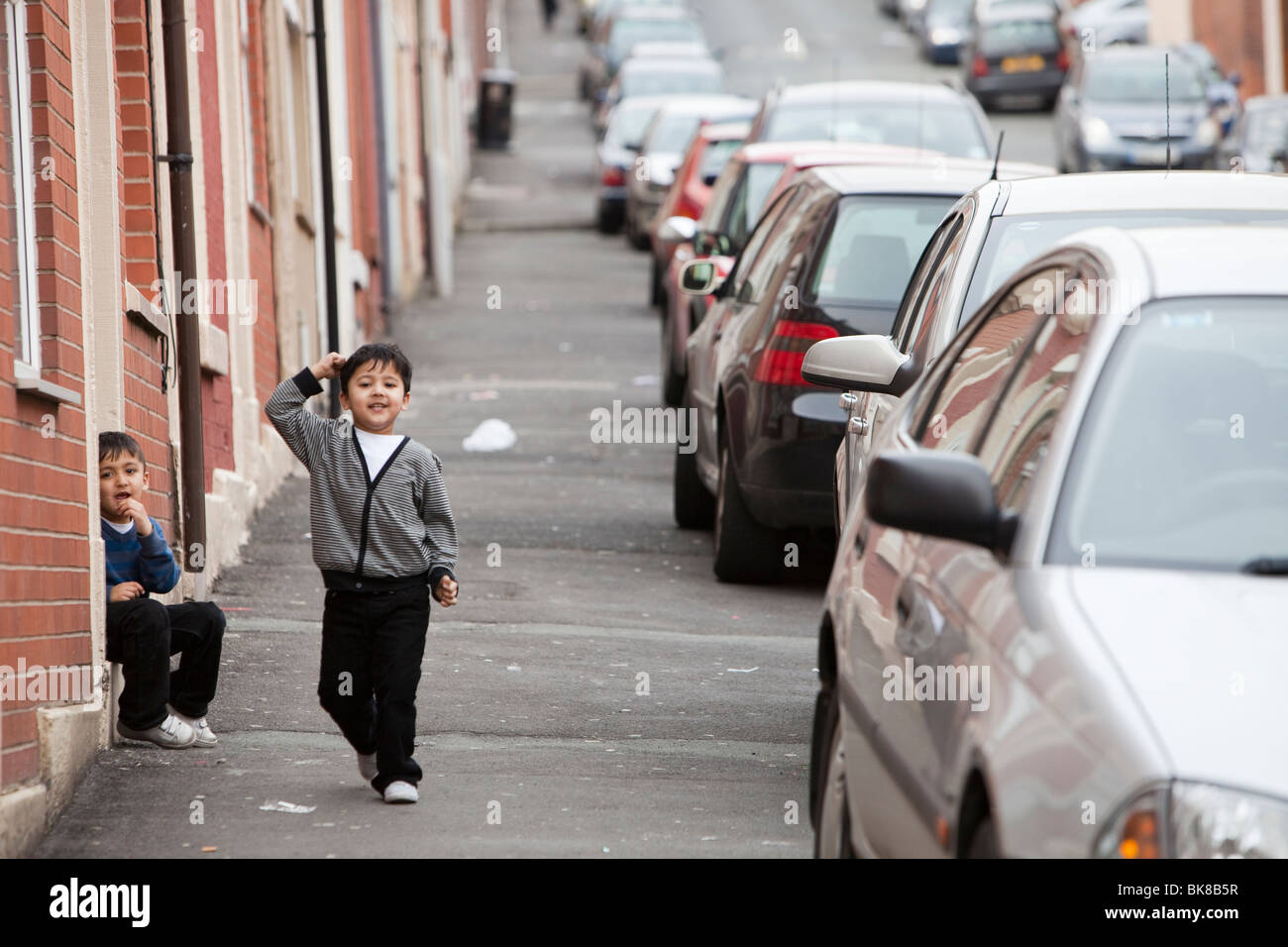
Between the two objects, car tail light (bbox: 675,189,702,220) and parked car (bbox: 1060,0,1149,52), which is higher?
parked car (bbox: 1060,0,1149,52)

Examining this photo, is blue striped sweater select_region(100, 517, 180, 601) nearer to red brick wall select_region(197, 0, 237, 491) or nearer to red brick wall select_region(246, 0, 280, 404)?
red brick wall select_region(197, 0, 237, 491)

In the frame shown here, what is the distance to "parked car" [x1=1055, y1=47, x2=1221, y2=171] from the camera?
29.1 meters

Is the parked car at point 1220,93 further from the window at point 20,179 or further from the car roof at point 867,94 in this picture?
the window at point 20,179

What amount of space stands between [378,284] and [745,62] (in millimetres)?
29227

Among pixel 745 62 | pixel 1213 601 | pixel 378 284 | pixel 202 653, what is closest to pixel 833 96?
pixel 378 284

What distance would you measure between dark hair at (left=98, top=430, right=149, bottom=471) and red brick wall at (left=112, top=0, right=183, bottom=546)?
4.72 ft

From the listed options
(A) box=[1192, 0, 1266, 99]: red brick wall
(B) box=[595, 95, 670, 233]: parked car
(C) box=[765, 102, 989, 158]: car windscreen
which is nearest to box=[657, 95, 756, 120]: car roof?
(B) box=[595, 95, 670, 233]: parked car

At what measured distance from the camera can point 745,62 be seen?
48.7 m

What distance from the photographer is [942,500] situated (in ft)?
12.5

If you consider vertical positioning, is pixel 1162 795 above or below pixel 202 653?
above

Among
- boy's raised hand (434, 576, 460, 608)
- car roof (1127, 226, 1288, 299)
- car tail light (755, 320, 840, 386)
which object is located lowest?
boy's raised hand (434, 576, 460, 608)

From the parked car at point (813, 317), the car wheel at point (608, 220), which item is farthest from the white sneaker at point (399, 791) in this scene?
the car wheel at point (608, 220)

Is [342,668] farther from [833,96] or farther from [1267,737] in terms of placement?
[833,96]

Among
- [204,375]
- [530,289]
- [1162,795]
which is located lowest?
[530,289]
